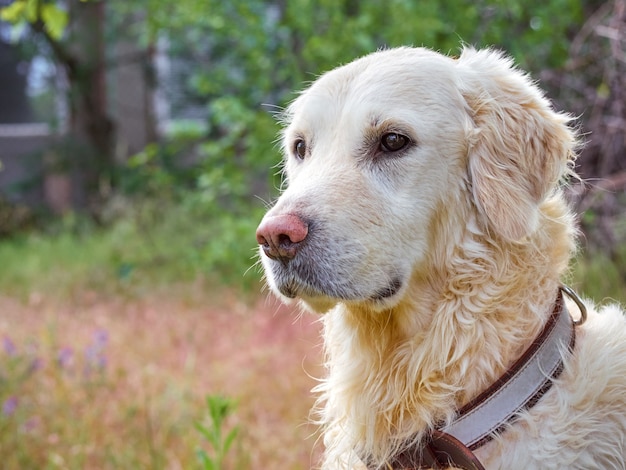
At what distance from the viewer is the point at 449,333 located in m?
1.92

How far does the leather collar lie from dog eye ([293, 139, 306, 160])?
36.5 inches

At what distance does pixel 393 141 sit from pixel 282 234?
44cm

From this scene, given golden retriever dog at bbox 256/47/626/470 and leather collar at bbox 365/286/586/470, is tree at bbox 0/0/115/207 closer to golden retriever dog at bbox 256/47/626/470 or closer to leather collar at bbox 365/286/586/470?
golden retriever dog at bbox 256/47/626/470

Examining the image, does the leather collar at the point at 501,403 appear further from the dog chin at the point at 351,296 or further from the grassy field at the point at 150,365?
the grassy field at the point at 150,365

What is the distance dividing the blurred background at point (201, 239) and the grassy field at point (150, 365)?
0.06ft

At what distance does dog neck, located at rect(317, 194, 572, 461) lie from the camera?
1875 millimetres

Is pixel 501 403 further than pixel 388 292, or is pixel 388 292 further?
pixel 388 292

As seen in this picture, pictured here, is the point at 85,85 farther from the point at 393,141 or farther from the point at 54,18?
the point at 393,141

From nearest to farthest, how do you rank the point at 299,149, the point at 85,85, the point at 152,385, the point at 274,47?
the point at 299,149, the point at 152,385, the point at 274,47, the point at 85,85

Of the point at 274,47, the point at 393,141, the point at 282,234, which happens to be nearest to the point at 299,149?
the point at 393,141

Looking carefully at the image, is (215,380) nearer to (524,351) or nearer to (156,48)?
(524,351)

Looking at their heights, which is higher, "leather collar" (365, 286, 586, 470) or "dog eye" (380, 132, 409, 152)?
"dog eye" (380, 132, 409, 152)

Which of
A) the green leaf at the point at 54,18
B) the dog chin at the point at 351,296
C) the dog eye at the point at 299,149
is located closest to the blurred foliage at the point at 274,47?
the green leaf at the point at 54,18

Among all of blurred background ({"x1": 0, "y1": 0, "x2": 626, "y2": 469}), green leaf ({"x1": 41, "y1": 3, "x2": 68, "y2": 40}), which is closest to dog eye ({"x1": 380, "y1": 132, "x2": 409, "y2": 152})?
blurred background ({"x1": 0, "y1": 0, "x2": 626, "y2": 469})
